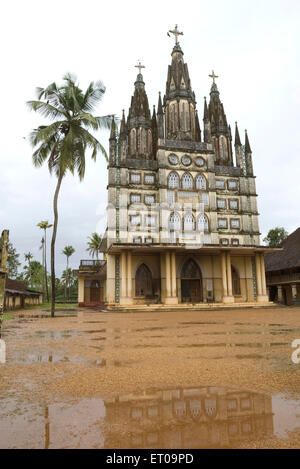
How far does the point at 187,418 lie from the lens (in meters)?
2.67

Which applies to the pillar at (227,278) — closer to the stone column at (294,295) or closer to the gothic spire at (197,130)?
the stone column at (294,295)

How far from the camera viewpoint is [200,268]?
30.7 metres

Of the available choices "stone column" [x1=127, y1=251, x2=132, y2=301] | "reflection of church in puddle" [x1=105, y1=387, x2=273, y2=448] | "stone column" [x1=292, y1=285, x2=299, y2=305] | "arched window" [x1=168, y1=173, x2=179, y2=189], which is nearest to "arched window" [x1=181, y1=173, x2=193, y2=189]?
"arched window" [x1=168, y1=173, x2=179, y2=189]

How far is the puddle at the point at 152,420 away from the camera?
226 centimetres

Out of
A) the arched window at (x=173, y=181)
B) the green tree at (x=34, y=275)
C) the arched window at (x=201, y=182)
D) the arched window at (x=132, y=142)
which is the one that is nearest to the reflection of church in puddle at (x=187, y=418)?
the arched window at (x=173, y=181)

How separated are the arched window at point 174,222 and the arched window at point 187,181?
3.22 meters

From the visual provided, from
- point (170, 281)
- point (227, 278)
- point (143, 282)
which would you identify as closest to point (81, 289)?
point (143, 282)

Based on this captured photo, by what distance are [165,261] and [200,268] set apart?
4.42 metres

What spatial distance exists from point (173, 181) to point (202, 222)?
5.14m

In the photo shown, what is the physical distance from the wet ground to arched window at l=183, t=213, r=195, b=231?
2564 centimetres

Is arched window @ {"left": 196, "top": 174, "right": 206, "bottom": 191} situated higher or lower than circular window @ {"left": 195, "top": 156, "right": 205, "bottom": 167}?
lower

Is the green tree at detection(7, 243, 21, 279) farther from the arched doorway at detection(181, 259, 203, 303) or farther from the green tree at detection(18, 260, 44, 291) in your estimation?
the arched doorway at detection(181, 259, 203, 303)

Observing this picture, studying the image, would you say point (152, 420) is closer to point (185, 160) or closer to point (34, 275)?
point (185, 160)

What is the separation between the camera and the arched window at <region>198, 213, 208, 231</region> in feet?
104
